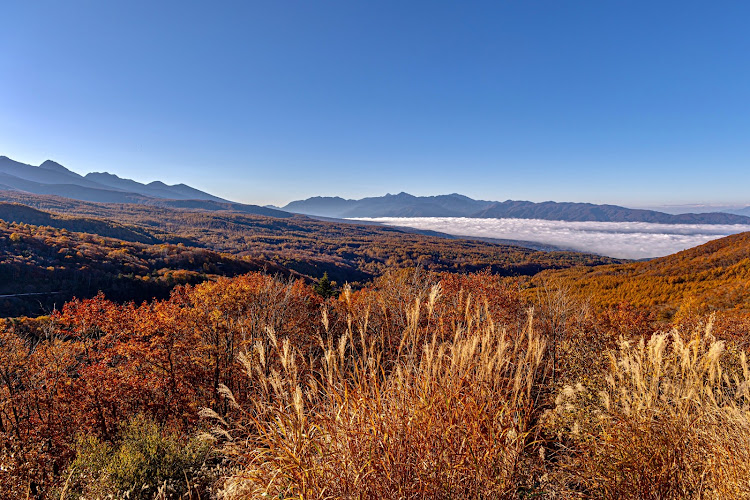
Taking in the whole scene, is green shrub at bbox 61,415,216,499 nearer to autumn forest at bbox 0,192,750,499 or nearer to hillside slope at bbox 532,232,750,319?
autumn forest at bbox 0,192,750,499

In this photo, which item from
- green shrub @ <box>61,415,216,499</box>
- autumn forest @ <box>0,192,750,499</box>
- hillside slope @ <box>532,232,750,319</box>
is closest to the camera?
autumn forest @ <box>0,192,750,499</box>

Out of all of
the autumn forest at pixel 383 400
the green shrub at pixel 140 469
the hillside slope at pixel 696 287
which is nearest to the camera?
the autumn forest at pixel 383 400

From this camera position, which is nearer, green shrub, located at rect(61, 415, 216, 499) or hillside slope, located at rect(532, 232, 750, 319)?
green shrub, located at rect(61, 415, 216, 499)

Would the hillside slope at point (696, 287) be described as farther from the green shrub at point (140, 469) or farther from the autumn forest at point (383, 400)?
the green shrub at point (140, 469)

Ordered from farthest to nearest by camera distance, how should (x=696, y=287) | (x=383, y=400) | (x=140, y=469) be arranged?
(x=696, y=287)
(x=140, y=469)
(x=383, y=400)

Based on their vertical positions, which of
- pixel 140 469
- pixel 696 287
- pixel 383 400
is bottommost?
pixel 696 287

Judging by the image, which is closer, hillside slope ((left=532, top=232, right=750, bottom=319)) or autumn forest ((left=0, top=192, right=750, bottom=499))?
autumn forest ((left=0, top=192, right=750, bottom=499))

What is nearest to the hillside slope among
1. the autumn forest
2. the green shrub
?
the autumn forest

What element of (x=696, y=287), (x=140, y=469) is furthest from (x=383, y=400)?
(x=696, y=287)

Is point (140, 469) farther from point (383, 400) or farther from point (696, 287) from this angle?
point (696, 287)

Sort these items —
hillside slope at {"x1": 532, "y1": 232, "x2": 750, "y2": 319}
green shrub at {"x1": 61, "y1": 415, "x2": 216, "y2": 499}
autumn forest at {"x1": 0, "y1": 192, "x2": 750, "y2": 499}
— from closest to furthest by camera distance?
autumn forest at {"x1": 0, "y1": 192, "x2": 750, "y2": 499} → green shrub at {"x1": 61, "y1": 415, "x2": 216, "y2": 499} → hillside slope at {"x1": 532, "y1": 232, "x2": 750, "y2": 319}

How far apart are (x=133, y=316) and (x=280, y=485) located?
19.1 meters

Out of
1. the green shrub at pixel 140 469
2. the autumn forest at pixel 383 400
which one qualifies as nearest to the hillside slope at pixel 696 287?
the autumn forest at pixel 383 400

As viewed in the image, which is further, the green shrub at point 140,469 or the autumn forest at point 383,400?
the green shrub at point 140,469
